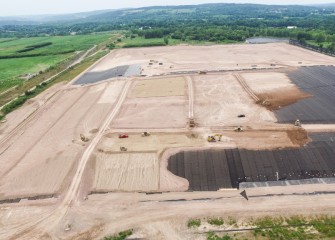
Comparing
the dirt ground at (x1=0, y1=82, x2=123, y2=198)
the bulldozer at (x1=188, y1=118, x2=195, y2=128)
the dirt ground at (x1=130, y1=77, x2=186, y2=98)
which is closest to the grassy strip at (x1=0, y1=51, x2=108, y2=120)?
the dirt ground at (x1=0, y1=82, x2=123, y2=198)

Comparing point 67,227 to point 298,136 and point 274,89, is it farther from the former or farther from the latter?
point 274,89

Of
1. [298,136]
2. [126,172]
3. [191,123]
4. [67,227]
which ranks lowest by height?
[191,123]

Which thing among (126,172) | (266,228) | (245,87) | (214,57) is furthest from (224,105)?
(214,57)

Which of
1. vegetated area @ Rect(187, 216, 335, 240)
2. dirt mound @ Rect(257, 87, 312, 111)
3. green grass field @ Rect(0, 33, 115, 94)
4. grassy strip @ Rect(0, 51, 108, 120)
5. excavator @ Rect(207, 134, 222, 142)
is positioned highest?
vegetated area @ Rect(187, 216, 335, 240)

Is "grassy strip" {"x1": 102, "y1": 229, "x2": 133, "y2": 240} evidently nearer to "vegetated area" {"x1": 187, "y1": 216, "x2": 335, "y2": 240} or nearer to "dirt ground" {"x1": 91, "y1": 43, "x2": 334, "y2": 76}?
"vegetated area" {"x1": 187, "y1": 216, "x2": 335, "y2": 240}

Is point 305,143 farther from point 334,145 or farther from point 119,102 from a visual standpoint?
point 119,102

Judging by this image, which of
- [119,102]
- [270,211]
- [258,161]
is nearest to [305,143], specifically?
[258,161]
